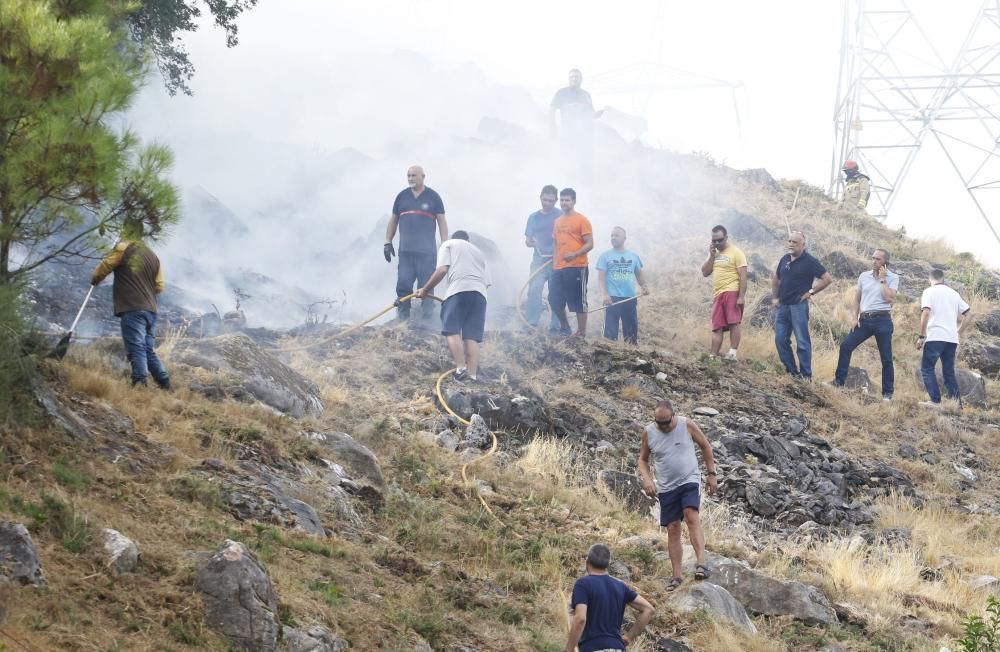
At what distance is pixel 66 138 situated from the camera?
566 cm

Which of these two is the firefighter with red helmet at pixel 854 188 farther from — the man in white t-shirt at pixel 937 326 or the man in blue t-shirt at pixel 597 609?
the man in blue t-shirt at pixel 597 609

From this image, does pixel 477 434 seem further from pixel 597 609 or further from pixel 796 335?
pixel 796 335

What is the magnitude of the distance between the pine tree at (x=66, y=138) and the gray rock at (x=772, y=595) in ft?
14.4

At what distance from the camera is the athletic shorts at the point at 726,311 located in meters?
12.3

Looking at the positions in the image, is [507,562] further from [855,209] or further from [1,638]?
[855,209]

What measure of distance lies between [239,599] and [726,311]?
28.4 ft

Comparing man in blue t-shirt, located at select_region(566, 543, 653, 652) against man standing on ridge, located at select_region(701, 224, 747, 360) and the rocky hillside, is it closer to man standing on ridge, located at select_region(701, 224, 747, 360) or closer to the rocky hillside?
the rocky hillside

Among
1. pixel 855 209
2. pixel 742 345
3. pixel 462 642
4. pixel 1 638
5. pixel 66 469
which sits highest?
pixel 855 209

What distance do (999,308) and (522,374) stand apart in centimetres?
999

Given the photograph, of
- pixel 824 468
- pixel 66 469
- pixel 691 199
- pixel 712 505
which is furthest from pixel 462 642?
pixel 691 199

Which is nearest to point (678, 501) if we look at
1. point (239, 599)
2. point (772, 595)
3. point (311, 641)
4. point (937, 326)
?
point (772, 595)

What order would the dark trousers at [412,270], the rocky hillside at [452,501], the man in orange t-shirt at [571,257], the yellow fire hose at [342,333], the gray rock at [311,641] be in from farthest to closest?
1. the man in orange t-shirt at [571,257]
2. the dark trousers at [412,270]
3. the yellow fire hose at [342,333]
4. the rocky hillside at [452,501]
5. the gray rock at [311,641]

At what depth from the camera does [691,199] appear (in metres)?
22.3

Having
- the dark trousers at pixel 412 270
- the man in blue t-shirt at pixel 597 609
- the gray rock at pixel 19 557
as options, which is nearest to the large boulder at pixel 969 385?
the dark trousers at pixel 412 270
